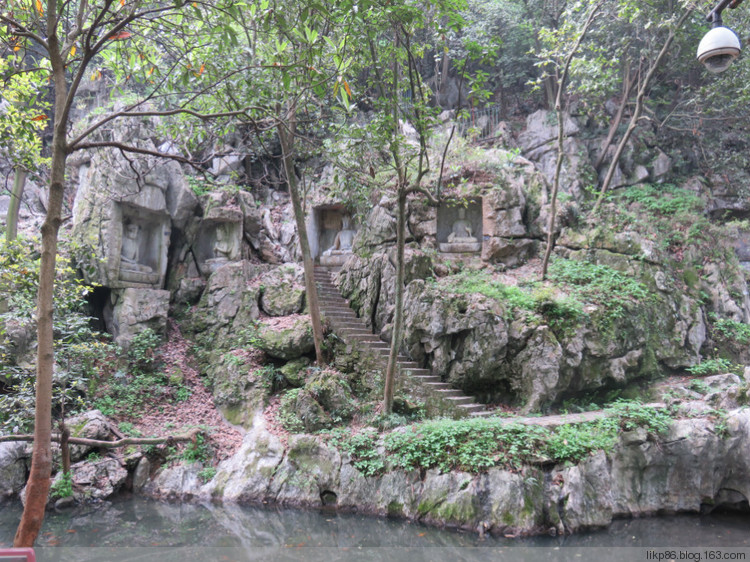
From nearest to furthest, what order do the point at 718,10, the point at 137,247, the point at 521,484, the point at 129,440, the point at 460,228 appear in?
1. the point at 718,10
2. the point at 521,484
3. the point at 129,440
4. the point at 137,247
5. the point at 460,228

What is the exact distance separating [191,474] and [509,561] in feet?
18.5

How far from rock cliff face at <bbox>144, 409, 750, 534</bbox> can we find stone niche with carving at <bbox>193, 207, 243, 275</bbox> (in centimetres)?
709

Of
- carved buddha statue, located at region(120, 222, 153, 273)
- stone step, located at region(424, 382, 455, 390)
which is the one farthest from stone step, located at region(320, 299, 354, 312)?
carved buddha statue, located at region(120, 222, 153, 273)

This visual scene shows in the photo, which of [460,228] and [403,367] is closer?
[403,367]

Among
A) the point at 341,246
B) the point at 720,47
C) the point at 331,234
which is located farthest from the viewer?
the point at 331,234

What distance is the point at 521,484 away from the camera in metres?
6.44

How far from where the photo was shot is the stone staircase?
9.08 m

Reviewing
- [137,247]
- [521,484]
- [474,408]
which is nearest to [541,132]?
[474,408]

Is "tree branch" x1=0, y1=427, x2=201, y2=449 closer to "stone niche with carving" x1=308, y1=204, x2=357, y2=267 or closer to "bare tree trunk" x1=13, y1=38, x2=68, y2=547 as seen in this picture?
"bare tree trunk" x1=13, y1=38, x2=68, y2=547

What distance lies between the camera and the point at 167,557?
18.3 ft

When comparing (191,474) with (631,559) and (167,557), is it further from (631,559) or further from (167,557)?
(631,559)

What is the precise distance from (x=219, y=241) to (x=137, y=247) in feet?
7.41

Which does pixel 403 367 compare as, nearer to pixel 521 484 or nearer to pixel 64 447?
pixel 521 484

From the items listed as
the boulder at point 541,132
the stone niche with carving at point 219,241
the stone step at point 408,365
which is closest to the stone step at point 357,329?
the stone step at point 408,365
